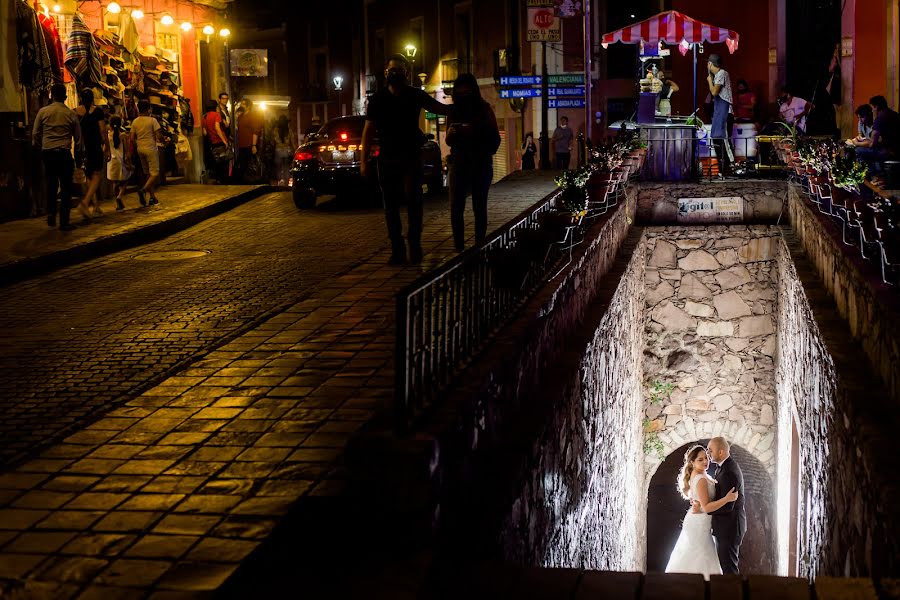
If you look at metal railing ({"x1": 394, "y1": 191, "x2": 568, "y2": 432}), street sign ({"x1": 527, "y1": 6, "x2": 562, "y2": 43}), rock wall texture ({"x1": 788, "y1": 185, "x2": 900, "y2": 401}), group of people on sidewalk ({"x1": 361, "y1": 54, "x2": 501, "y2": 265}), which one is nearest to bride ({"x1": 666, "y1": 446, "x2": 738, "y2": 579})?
rock wall texture ({"x1": 788, "y1": 185, "x2": 900, "y2": 401})

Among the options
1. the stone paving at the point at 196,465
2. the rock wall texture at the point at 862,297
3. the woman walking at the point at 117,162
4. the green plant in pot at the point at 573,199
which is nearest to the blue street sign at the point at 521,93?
the woman walking at the point at 117,162

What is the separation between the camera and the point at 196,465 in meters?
4.98

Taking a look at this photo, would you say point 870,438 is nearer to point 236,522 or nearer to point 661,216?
point 236,522

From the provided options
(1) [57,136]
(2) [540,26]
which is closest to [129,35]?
(1) [57,136]

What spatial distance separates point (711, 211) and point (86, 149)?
9.14 metres

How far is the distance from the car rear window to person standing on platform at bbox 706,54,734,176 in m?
5.86

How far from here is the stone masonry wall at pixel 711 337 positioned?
57.9 ft

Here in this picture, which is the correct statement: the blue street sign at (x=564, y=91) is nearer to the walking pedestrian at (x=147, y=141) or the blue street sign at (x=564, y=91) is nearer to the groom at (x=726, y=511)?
the groom at (x=726, y=511)

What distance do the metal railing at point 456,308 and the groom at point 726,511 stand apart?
9.55 m

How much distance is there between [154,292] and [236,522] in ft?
19.7

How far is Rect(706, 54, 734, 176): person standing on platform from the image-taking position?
64.7 feet

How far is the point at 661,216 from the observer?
18297mm

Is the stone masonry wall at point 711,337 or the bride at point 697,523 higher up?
the stone masonry wall at point 711,337

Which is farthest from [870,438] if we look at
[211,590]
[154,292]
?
[154,292]
